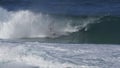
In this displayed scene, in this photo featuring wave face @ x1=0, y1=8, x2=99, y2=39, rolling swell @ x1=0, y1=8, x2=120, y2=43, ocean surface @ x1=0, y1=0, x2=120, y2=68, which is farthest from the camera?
wave face @ x1=0, y1=8, x2=99, y2=39

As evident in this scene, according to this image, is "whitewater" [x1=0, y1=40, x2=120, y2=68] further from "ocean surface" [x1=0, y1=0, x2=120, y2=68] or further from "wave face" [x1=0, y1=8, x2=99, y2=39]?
"wave face" [x1=0, y1=8, x2=99, y2=39]

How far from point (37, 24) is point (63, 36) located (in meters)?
2.18

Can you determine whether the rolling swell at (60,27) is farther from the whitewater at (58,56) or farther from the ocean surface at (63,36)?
the whitewater at (58,56)

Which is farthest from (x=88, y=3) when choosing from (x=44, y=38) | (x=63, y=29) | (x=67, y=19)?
(x=44, y=38)

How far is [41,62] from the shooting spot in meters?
11.0

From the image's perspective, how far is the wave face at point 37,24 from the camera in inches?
679

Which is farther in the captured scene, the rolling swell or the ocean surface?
the rolling swell

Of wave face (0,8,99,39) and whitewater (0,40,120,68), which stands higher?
wave face (0,8,99,39)

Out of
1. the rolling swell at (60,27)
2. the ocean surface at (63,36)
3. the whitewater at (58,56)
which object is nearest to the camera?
the whitewater at (58,56)

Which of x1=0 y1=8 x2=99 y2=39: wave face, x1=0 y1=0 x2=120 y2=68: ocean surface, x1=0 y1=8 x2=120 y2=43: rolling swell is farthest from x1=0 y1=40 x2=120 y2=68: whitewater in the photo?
x1=0 y1=8 x2=99 y2=39: wave face

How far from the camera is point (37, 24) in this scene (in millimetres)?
18453

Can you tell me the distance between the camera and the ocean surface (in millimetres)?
11156

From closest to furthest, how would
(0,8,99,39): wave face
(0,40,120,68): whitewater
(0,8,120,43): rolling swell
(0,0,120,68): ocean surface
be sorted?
(0,40,120,68): whitewater < (0,0,120,68): ocean surface < (0,8,120,43): rolling swell < (0,8,99,39): wave face

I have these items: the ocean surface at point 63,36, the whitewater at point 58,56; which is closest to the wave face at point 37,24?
the ocean surface at point 63,36
